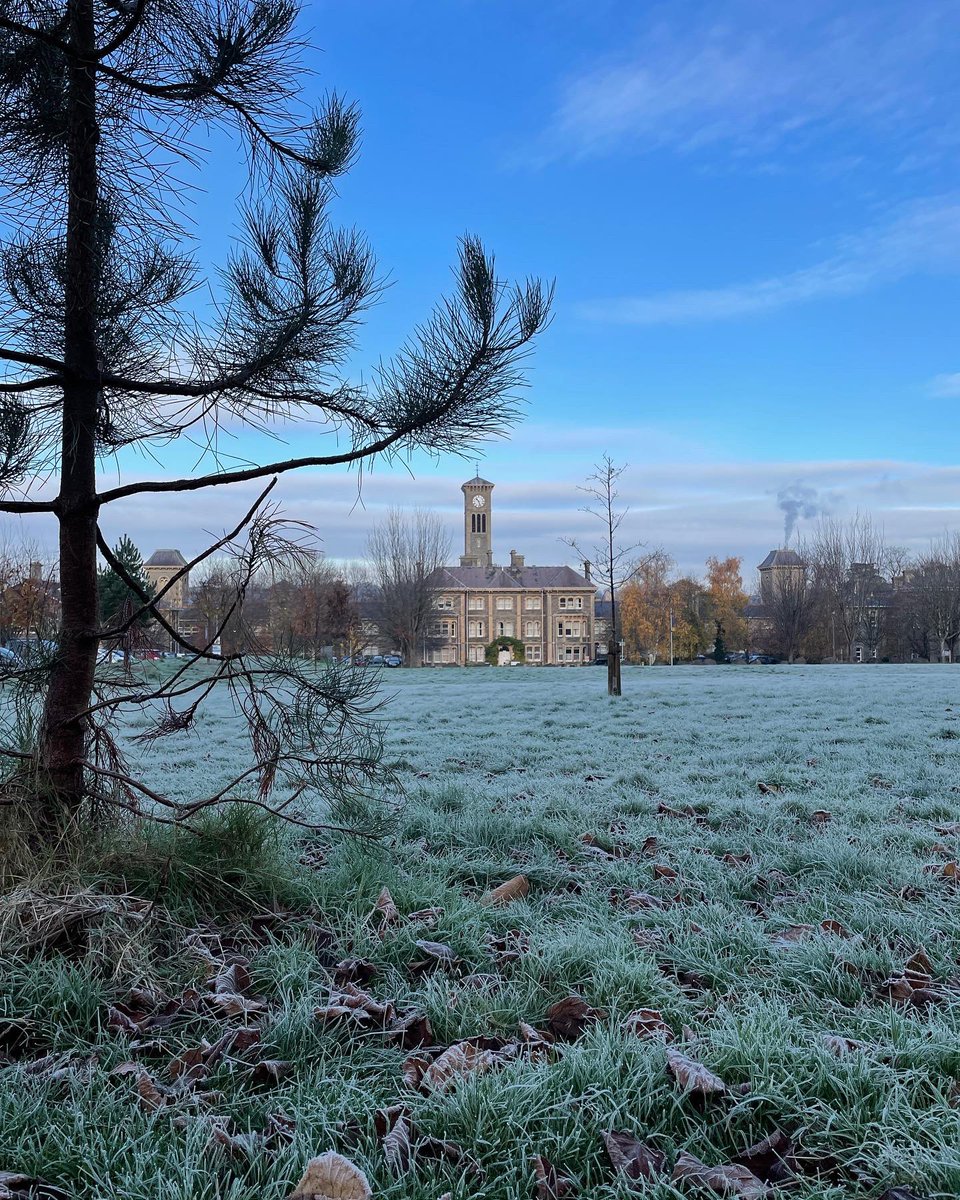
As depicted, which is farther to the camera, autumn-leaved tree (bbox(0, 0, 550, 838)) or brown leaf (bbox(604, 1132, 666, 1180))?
autumn-leaved tree (bbox(0, 0, 550, 838))

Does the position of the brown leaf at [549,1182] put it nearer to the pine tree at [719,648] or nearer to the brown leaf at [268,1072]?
the brown leaf at [268,1072]

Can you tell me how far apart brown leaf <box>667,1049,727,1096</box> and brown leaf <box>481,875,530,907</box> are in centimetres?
125

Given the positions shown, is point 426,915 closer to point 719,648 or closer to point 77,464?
point 77,464

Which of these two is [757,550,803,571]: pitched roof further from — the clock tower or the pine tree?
the clock tower

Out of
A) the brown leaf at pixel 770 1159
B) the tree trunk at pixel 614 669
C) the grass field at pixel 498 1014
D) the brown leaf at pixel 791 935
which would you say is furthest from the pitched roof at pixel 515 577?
the brown leaf at pixel 770 1159

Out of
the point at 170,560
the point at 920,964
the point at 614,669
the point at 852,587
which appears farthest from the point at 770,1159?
the point at 852,587

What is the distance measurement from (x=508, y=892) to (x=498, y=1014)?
3.41 ft

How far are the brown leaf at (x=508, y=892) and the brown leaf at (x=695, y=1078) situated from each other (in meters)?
1.25

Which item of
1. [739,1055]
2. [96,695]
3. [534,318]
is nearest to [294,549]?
[96,695]

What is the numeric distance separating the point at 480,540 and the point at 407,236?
2838 inches

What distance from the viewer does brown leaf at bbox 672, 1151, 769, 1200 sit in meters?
1.40

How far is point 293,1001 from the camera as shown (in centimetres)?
207

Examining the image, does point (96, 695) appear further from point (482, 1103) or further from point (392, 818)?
point (482, 1103)

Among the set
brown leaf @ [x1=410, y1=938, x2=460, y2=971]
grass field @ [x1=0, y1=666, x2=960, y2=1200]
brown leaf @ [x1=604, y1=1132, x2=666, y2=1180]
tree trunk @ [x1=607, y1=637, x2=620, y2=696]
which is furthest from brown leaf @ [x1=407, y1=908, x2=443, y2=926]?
tree trunk @ [x1=607, y1=637, x2=620, y2=696]
